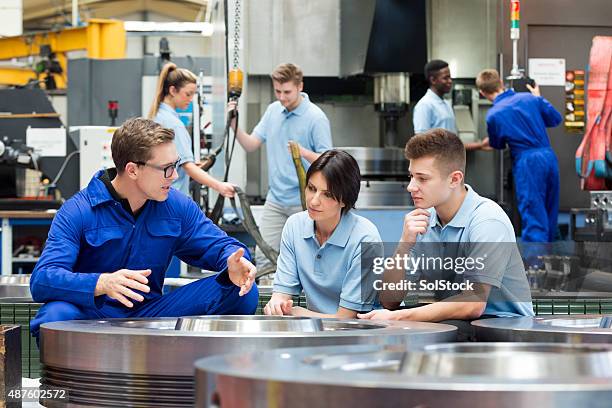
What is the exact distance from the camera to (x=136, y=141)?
3.53 meters

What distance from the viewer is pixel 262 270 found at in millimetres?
5586

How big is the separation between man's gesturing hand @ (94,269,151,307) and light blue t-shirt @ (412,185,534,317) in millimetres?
780

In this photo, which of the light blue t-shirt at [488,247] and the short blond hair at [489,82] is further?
the short blond hair at [489,82]

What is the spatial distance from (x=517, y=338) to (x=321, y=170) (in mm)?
965

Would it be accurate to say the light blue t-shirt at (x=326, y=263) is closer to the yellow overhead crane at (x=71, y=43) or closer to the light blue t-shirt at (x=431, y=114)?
the light blue t-shirt at (x=431, y=114)

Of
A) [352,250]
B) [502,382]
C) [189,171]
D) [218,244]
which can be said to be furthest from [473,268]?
[189,171]

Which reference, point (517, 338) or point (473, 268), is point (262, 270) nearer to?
point (473, 268)

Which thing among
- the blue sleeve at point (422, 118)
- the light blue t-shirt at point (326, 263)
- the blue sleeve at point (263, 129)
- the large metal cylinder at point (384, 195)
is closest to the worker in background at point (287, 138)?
the blue sleeve at point (263, 129)

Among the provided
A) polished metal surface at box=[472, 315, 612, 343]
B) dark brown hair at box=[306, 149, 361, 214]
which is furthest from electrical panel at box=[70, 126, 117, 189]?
polished metal surface at box=[472, 315, 612, 343]

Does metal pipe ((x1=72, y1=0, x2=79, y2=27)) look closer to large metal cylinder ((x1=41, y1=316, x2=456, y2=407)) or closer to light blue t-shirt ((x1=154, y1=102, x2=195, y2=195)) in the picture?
light blue t-shirt ((x1=154, y1=102, x2=195, y2=195))

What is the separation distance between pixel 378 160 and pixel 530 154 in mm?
1077

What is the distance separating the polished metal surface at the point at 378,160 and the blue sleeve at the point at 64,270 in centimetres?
468

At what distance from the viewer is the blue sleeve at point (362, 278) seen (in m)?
3.44

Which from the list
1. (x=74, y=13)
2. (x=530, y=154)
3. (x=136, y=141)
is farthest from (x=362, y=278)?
(x=74, y=13)
